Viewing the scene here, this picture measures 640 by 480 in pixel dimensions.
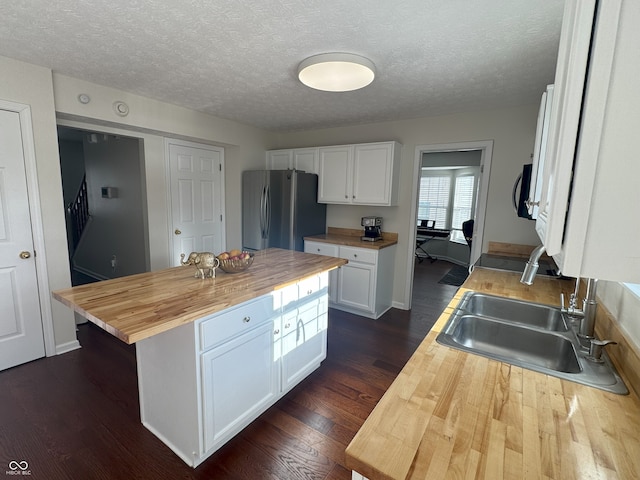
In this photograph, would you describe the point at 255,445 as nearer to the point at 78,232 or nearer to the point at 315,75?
the point at 315,75

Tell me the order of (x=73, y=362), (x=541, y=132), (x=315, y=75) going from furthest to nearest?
1. (x=73, y=362)
2. (x=315, y=75)
3. (x=541, y=132)

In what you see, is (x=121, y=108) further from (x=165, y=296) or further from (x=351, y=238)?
(x=351, y=238)

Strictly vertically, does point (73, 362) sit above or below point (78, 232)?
below

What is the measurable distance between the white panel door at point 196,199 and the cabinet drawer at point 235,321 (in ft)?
7.98

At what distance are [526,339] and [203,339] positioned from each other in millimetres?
1538

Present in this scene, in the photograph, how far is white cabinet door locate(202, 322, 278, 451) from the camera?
153 cm

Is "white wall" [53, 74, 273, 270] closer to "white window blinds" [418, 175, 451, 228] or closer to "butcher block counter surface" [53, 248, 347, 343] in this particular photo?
"butcher block counter surface" [53, 248, 347, 343]

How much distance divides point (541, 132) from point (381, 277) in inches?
96.1

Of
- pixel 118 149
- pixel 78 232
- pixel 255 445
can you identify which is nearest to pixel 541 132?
pixel 255 445

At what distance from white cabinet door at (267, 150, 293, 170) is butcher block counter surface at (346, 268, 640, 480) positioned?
354 centimetres

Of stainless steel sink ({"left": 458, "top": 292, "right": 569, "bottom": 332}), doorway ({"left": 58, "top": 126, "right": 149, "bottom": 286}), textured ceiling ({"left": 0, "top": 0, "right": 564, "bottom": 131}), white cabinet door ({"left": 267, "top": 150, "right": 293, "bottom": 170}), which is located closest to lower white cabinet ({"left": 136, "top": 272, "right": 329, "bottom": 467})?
stainless steel sink ({"left": 458, "top": 292, "right": 569, "bottom": 332})

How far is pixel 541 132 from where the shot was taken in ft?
4.15

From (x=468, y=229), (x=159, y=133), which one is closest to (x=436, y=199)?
(x=468, y=229)

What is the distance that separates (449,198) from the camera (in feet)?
22.4
